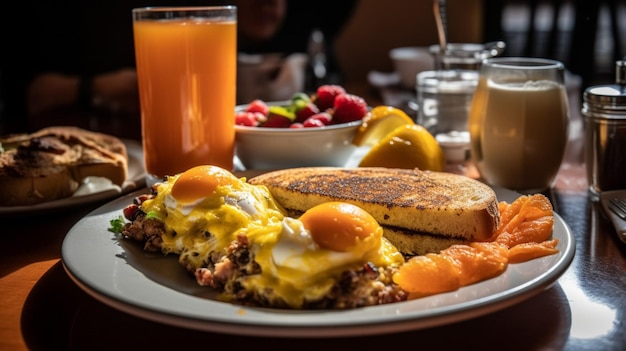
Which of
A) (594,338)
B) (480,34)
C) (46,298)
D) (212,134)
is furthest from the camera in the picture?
(480,34)

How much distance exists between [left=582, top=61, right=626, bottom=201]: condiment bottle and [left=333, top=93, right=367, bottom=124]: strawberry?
1.78 ft

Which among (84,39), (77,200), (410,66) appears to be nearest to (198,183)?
(77,200)

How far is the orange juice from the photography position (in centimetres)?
161

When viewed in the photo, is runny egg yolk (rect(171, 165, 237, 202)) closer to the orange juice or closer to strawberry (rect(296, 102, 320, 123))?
strawberry (rect(296, 102, 320, 123))

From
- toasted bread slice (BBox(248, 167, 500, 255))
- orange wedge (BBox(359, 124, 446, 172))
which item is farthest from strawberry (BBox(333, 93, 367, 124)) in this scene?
toasted bread slice (BBox(248, 167, 500, 255))

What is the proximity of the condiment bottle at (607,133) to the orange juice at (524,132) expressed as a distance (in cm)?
8

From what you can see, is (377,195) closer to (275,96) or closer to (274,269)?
(274,269)

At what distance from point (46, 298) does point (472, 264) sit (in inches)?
25.6

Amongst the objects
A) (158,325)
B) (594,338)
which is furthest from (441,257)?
(158,325)

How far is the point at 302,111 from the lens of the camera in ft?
5.84

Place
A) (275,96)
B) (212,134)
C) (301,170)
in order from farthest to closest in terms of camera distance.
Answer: (275,96) < (212,134) < (301,170)

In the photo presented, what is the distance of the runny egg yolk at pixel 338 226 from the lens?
0.91m

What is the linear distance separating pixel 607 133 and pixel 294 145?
0.72 m

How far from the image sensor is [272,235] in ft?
3.09
